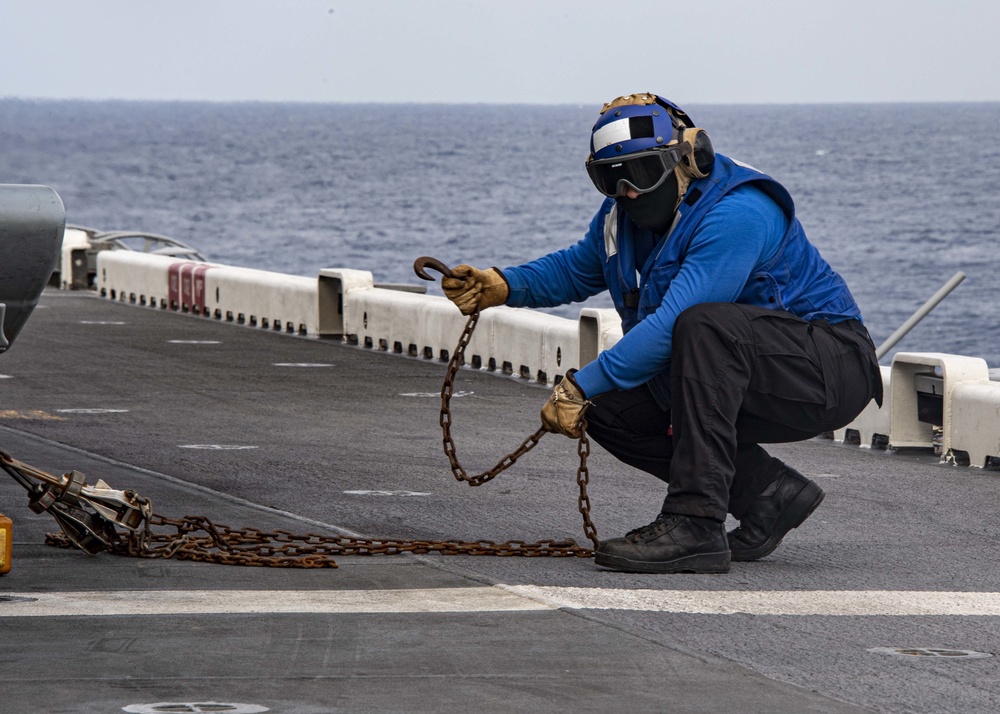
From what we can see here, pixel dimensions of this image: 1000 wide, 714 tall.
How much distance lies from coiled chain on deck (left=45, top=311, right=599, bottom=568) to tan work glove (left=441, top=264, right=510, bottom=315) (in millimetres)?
55

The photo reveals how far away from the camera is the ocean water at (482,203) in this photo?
51.0 metres

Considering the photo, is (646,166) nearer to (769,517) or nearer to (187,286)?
(769,517)

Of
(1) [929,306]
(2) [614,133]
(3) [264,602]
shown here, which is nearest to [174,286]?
(1) [929,306]

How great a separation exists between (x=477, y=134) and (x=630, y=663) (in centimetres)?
19325

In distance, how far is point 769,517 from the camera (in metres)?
6.27

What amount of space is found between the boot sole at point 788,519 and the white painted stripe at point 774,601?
21.5 inches

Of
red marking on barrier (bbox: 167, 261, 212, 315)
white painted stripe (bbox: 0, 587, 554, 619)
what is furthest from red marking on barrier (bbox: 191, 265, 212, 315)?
white painted stripe (bbox: 0, 587, 554, 619)

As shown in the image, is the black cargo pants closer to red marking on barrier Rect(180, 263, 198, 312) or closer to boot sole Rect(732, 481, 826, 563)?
boot sole Rect(732, 481, 826, 563)

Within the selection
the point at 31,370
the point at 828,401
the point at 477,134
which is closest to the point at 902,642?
the point at 828,401

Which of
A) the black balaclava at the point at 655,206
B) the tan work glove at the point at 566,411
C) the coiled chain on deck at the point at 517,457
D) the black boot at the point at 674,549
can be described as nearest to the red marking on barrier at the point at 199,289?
the coiled chain on deck at the point at 517,457

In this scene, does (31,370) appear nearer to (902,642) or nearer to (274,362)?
(274,362)

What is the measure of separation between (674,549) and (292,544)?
132 cm

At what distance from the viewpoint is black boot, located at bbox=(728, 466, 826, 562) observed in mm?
6266

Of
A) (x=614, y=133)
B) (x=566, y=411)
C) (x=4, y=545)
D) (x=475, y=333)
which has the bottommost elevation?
(x=475, y=333)
